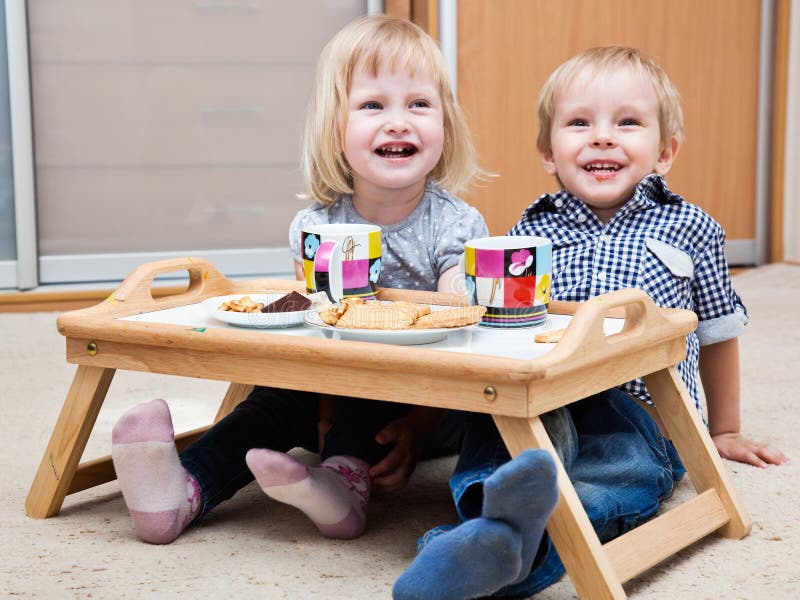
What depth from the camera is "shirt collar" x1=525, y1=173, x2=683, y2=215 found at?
3.78ft

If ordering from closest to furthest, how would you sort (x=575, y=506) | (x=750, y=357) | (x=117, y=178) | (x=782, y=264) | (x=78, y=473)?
1. (x=575, y=506)
2. (x=78, y=473)
3. (x=750, y=357)
4. (x=117, y=178)
5. (x=782, y=264)

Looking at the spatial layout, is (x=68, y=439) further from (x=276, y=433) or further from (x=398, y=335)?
(x=398, y=335)

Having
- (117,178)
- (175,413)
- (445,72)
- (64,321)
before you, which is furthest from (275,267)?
(64,321)

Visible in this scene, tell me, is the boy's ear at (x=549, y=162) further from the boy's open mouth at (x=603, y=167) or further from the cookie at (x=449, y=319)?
the cookie at (x=449, y=319)

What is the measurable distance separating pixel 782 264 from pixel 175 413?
182cm

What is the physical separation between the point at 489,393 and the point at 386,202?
0.56 meters

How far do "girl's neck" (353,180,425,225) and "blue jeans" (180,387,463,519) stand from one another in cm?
26

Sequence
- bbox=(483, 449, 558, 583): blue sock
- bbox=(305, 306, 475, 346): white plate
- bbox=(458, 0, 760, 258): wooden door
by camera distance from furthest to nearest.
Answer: bbox=(458, 0, 760, 258): wooden door
bbox=(305, 306, 475, 346): white plate
bbox=(483, 449, 558, 583): blue sock

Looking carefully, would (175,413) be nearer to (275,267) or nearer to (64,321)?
(64,321)

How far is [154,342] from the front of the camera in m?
0.90

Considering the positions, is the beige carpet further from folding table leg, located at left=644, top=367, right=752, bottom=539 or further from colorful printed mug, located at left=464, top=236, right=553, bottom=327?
colorful printed mug, located at left=464, top=236, right=553, bottom=327

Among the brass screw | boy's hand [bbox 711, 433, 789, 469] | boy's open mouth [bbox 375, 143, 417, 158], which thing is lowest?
boy's hand [bbox 711, 433, 789, 469]

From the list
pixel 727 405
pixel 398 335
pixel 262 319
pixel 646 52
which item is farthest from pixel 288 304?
pixel 646 52

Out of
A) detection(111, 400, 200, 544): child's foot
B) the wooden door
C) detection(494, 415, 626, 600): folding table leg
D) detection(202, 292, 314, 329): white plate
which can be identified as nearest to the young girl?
detection(111, 400, 200, 544): child's foot
